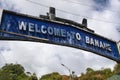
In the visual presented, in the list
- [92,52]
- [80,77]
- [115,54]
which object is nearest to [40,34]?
[92,52]

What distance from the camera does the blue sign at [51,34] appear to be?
42.1 ft

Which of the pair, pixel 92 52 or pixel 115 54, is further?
pixel 115 54

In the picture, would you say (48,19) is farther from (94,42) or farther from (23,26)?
(94,42)

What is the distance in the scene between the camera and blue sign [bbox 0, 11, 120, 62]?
12.8 metres

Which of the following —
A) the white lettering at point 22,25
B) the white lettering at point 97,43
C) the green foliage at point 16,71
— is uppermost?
the white lettering at point 22,25

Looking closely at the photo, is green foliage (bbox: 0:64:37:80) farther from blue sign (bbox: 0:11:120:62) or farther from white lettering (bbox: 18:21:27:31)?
white lettering (bbox: 18:21:27:31)

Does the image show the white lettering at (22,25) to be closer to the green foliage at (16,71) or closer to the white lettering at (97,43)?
the white lettering at (97,43)

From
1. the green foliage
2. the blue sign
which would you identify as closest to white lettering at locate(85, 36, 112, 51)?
the blue sign

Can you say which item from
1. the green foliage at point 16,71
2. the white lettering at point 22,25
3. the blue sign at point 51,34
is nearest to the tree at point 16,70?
the green foliage at point 16,71

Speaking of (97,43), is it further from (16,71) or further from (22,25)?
(16,71)

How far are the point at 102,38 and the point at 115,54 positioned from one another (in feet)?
3.79

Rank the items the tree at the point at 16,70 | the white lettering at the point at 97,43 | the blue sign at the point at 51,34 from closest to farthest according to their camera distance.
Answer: the blue sign at the point at 51,34 < the white lettering at the point at 97,43 < the tree at the point at 16,70

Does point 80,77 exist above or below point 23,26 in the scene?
below

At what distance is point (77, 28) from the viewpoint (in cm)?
1446
